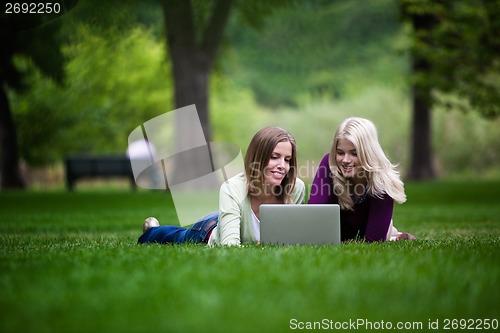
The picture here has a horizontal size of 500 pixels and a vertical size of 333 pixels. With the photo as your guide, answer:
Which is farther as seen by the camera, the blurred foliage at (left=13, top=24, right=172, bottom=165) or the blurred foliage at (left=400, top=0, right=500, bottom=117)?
the blurred foliage at (left=13, top=24, right=172, bottom=165)

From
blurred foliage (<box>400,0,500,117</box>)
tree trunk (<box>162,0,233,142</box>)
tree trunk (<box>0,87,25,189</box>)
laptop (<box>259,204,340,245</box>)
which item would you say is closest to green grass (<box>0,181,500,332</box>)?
laptop (<box>259,204,340,245</box>)

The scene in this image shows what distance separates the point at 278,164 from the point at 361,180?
32.3 inches

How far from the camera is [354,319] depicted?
12.2 ft

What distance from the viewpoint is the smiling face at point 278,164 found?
20.7 feet

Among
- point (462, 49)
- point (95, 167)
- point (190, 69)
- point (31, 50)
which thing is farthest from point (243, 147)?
point (462, 49)

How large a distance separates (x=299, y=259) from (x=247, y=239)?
5.04 feet

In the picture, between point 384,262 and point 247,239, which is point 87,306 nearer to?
point 384,262

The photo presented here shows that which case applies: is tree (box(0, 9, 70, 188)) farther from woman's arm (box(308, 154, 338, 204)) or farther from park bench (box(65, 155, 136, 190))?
woman's arm (box(308, 154, 338, 204))

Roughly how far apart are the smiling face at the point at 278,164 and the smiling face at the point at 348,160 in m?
0.46

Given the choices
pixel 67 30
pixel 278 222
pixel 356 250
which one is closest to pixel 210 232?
pixel 278 222

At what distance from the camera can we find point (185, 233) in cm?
726

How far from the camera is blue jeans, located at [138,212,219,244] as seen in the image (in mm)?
7105

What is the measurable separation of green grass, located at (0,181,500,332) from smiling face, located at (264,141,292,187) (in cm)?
67

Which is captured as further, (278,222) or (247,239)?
(247,239)
